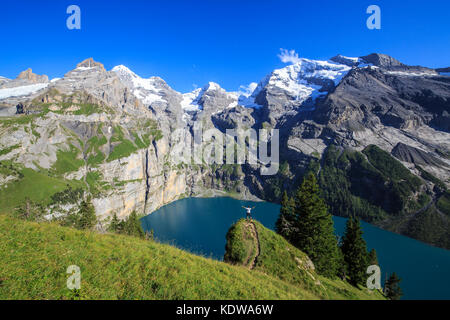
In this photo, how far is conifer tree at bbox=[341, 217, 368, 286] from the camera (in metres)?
28.7

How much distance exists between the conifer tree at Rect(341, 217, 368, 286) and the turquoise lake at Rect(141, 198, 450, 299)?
27.9m

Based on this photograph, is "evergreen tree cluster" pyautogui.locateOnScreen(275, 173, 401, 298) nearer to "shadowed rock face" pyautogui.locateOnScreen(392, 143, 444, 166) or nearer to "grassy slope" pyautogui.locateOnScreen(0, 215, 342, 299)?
"grassy slope" pyautogui.locateOnScreen(0, 215, 342, 299)

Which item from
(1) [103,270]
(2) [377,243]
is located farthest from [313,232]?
(2) [377,243]

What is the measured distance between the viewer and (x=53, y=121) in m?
179

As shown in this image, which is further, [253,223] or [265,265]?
[253,223]

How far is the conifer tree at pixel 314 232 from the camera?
23.9 meters

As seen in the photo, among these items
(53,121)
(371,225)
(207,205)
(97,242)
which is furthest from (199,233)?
(53,121)

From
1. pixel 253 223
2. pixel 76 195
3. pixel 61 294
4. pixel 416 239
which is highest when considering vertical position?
pixel 61 294

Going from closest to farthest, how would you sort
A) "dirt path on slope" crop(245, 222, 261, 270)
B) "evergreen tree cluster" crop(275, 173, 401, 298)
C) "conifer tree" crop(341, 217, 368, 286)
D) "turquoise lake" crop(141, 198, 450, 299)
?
"dirt path on slope" crop(245, 222, 261, 270)
"evergreen tree cluster" crop(275, 173, 401, 298)
"conifer tree" crop(341, 217, 368, 286)
"turquoise lake" crop(141, 198, 450, 299)

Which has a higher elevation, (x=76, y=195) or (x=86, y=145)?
(x=86, y=145)

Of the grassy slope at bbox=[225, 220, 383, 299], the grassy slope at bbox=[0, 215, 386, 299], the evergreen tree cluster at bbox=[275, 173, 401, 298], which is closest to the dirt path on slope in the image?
the grassy slope at bbox=[225, 220, 383, 299]
